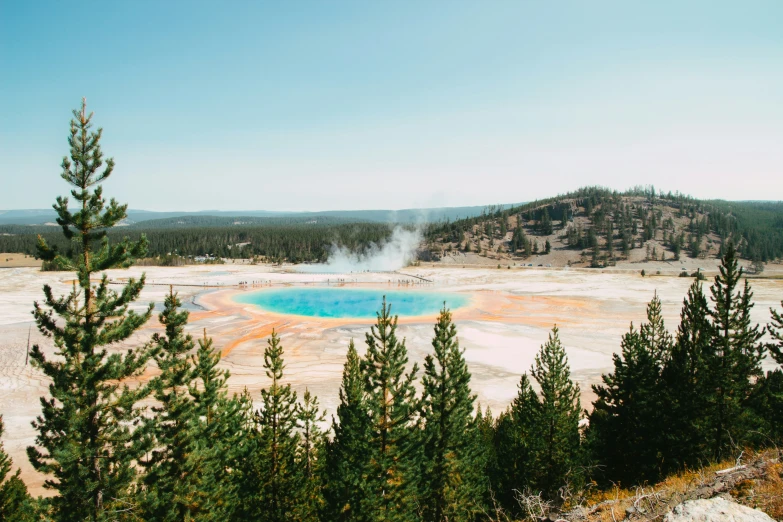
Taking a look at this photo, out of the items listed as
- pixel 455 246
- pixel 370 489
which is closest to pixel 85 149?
pixel 370 489

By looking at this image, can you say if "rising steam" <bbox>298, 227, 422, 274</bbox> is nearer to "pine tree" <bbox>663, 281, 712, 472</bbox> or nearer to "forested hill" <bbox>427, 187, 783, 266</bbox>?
"forested hill" <bbox>427, 187, 783, 266</bbox>

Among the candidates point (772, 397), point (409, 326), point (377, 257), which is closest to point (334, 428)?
point (772, 397)

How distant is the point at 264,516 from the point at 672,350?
786 inches

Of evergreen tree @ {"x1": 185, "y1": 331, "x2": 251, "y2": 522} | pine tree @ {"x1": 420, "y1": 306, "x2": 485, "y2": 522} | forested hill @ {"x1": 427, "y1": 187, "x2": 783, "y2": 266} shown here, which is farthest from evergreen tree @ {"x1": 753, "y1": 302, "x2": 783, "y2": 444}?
forested hill @ {"x1": 427, "y1": 187, "x2": 783, "y2": 266}

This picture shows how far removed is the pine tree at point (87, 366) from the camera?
11.3 meters

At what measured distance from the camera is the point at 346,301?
219 feet

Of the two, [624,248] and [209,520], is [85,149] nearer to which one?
[209,520]

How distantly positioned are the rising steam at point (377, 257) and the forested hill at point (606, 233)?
7.27 m

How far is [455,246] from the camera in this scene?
452 feet

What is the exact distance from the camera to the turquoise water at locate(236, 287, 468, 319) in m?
57.9

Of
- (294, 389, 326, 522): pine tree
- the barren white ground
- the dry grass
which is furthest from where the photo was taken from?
the barren white ground

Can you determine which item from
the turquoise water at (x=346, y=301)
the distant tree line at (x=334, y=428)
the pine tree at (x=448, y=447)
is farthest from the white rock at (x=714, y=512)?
the turquoise water at (x=346, y=301)

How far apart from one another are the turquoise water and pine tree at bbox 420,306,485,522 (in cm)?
3525

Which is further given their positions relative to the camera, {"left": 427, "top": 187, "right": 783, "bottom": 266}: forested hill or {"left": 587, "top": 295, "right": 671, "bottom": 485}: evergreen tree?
{"left": 427, "top": 187, "right": 783, "bottom": 266}: forested hill
